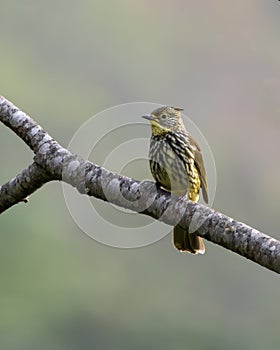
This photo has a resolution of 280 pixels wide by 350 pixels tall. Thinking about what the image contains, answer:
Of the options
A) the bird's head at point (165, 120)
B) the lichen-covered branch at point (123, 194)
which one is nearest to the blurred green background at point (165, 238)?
the bird's head at point (165, 120)

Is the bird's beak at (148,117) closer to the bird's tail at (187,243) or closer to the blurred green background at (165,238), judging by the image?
the bird's tail at (187,243)

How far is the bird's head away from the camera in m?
4.96

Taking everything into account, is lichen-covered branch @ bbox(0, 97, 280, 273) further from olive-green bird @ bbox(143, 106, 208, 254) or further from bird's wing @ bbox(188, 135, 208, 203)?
bird's wing @ bbox(188, 135, 208, 203)

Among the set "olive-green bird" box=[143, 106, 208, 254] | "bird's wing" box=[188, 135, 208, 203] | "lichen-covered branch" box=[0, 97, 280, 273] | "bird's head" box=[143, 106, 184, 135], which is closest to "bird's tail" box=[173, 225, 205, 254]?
"olive-green bird" box=[143, 106, 208, 254]

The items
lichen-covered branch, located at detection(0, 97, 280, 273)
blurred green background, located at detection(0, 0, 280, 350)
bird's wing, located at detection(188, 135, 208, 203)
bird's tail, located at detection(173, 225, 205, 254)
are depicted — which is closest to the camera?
lichen-covered branch, located at detection(0, 97, 280, 273)

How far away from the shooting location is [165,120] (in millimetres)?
4969

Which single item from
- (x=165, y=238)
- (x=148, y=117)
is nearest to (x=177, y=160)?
(x=148, y=117)

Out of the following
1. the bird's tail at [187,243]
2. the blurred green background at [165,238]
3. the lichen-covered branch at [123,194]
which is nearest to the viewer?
the lichen-covered branch at [123,194]

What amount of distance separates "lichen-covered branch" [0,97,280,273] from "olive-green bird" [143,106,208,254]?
0.65 meters

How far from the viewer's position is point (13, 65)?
24.0 m

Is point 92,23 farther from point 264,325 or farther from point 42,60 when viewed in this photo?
point 264,325

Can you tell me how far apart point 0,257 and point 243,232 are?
15.3 meters

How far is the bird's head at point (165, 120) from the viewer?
496cm

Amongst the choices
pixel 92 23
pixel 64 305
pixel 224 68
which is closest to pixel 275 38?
pixel 224 68
